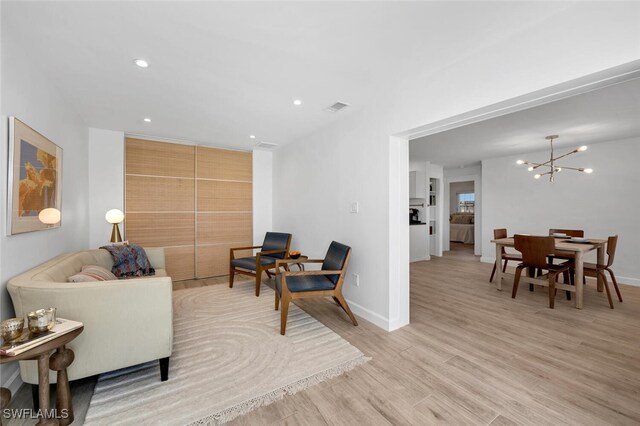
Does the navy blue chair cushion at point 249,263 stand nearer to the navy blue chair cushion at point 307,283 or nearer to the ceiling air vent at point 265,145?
the navy blue chair cushion at point 307,283

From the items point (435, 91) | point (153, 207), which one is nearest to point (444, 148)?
point (435, 91)

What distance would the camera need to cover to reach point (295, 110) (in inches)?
123

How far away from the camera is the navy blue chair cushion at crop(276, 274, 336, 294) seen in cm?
264

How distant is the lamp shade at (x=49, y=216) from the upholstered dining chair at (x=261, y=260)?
204cm

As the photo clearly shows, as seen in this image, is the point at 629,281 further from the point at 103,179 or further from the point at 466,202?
the point at 103,179

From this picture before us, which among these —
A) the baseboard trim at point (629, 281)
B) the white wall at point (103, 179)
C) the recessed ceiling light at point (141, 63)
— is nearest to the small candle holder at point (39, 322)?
the recessed ceiling light at point (141, 63)

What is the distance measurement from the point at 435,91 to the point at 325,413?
259 centimetres

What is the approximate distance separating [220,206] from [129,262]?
1.90m

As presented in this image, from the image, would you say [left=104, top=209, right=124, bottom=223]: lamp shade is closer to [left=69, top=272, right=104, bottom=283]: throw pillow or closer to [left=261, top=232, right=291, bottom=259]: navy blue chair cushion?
[left=69, top=272, right=104, bottom=283]: throw pillow

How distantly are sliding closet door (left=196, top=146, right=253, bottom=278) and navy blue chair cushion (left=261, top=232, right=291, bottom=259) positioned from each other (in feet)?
2.35

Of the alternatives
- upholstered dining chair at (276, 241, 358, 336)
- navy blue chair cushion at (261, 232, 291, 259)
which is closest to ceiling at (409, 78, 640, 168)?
upholstered dining chair at (276, 241, 358, 336)

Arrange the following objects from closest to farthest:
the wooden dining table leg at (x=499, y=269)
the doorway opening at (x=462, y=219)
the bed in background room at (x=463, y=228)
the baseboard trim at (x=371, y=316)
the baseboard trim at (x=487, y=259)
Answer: the baseboard trim at (x=371, y=316)
the wooden dining table leg at (x=499, y=269)
the baseboard trim at (x=487, y=259)
the doorway opening at (x=462, y=219)
the bed in background room at (x=463, y=228)

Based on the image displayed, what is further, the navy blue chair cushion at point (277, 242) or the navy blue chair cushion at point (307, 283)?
the navy blue chair cushion at point (277, 242)

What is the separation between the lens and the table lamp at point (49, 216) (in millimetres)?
2135
